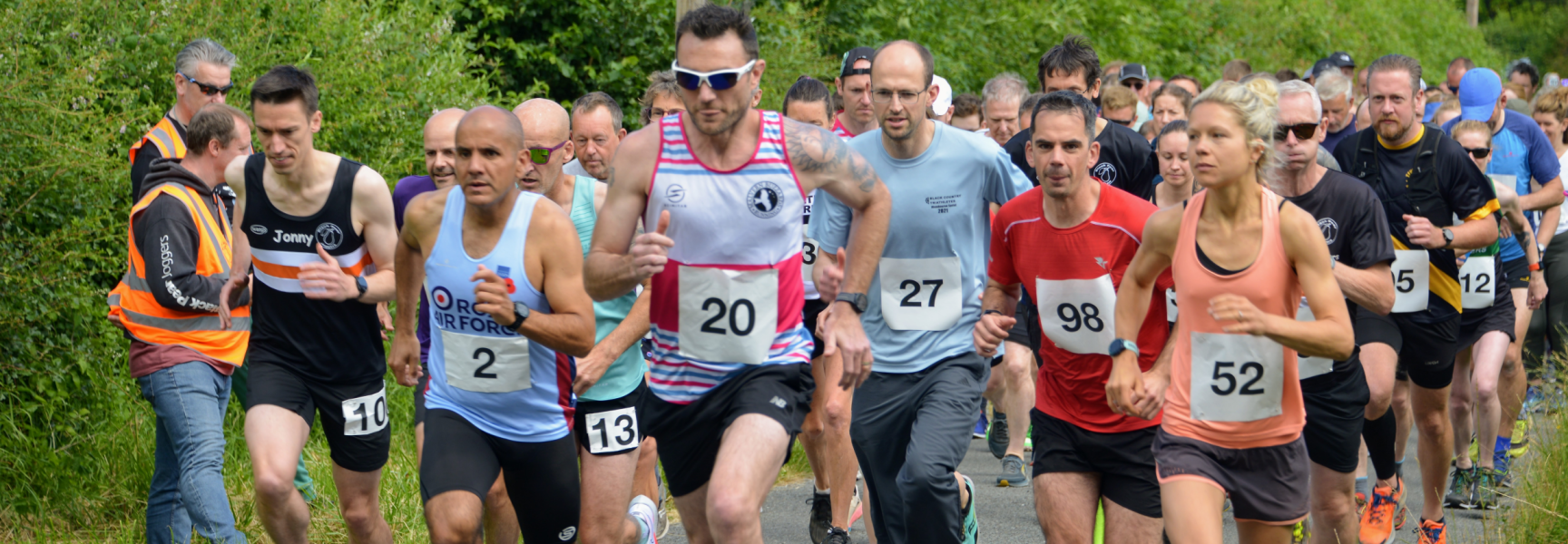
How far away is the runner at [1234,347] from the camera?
4.24 meters

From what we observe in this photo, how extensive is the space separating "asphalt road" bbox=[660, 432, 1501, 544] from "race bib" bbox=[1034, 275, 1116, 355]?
2139 mm

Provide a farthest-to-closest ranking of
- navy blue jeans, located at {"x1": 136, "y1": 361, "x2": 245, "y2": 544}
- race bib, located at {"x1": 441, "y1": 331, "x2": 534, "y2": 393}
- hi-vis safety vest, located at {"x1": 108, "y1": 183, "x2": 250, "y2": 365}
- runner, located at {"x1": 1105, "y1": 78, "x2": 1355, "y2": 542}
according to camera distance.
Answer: hi-vis safety vest, located at {"x1": 108, "y1": 183, "x2": 250, "y2": 365} → navy blue jeans, located at {"x1": 136, "y1": 361, "x2": 245, "y2": 544} → race bib, located at {"x1": 441, "y1": 331, "x2": 534, "y2": 393} → runner, located at {"x1": 1105, "y1": 78, "x2": 1355, "y2": 542}

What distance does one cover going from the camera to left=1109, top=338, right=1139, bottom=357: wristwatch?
450 cm

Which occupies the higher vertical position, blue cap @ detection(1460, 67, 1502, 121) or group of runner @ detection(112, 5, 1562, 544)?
blue cap @ detection(1460, 67, 1502, 121)

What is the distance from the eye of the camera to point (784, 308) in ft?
15.0

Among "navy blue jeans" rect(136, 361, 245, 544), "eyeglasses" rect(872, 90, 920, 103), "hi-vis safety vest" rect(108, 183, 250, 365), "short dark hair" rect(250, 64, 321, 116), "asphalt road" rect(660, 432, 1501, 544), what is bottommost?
"asphalt road" rect(660, 432, 1501, 544)

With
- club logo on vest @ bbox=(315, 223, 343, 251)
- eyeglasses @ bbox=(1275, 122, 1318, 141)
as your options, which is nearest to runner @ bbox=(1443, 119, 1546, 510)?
eyeglasses @ bbox=(1275, 122, 1318, 141)

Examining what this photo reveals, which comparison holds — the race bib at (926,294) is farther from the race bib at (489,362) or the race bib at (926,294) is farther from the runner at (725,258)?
the race bib at (489,362)

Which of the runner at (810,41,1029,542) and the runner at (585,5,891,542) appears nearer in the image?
the runner at (585,5,891,542)

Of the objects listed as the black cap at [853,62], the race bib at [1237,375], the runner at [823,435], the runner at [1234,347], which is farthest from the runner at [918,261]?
the black cap at [853,62]

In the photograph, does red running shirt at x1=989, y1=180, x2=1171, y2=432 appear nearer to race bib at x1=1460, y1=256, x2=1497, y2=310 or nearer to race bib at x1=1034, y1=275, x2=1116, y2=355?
race bib at x1=1034, y1=275, x2=1116, y2=355

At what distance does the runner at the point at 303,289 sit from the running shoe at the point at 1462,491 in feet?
18.3

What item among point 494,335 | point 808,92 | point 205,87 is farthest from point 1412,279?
point 205,87

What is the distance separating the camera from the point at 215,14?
8211 mm
